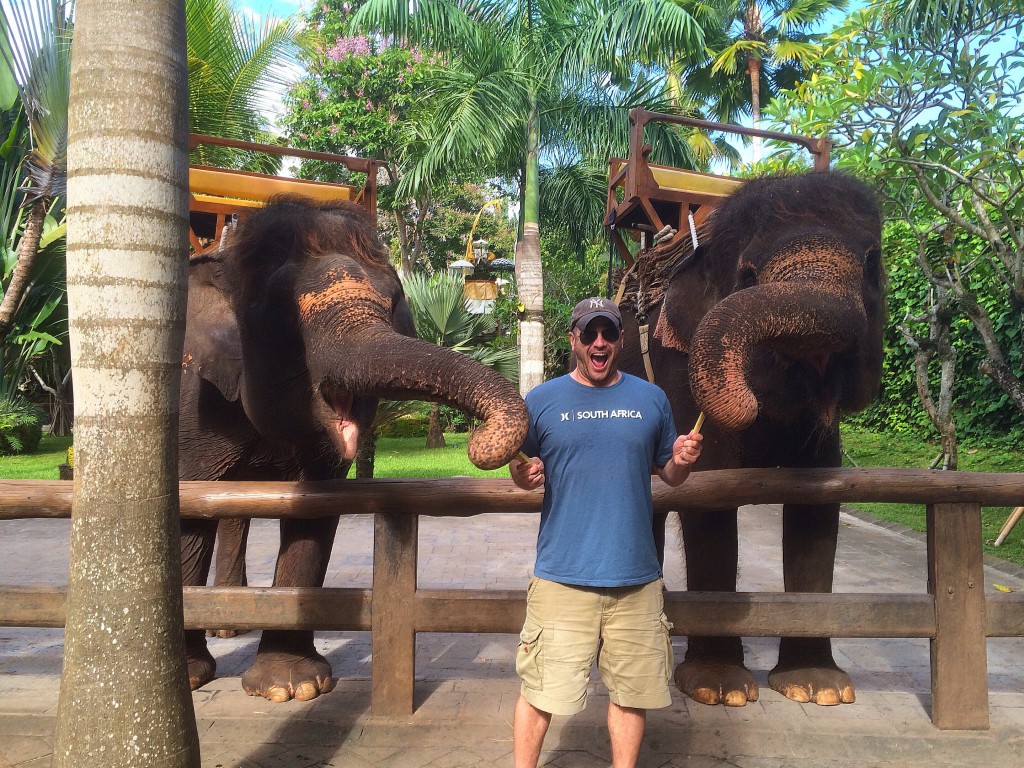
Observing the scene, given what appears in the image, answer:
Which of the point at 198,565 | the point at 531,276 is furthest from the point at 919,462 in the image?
the point at 198,565

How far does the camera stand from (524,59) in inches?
491

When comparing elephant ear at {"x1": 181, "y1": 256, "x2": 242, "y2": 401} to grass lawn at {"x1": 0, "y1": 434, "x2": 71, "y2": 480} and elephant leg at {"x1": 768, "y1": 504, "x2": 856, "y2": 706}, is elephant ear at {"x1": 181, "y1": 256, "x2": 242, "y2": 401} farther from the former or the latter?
grass lawn at {"x1": 0, "y1": 434, "x2": 71, "y2": 480}

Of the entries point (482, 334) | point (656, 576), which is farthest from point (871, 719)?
point (482, 334)

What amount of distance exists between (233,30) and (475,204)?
43.2ft

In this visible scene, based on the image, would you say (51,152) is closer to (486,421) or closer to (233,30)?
(233,30)

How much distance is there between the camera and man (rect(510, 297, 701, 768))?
2.40m

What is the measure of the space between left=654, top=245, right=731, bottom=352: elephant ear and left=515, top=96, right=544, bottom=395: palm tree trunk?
7.84m

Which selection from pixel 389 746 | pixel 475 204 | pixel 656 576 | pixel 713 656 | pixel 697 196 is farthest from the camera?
pixel 475 204

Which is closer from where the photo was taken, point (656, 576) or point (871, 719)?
point (656, 576)

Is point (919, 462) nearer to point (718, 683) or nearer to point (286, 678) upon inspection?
point (718, 683)

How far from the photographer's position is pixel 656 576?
250 cm

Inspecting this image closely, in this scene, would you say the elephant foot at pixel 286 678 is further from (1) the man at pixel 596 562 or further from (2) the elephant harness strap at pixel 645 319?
(2) the elephant harness strap at pixel 645 319

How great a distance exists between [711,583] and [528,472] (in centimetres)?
162

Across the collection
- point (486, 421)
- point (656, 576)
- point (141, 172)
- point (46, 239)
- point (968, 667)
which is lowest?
point (968, 667)
